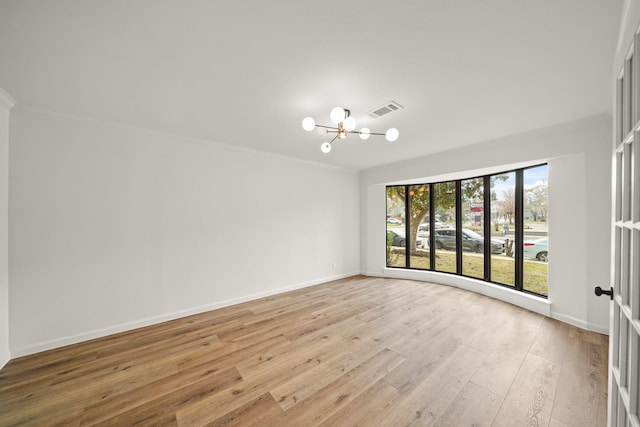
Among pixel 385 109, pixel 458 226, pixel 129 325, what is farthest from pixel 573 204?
pixel 129 325

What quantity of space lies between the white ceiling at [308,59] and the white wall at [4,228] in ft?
0.77

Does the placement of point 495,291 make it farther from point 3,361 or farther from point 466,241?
point 3,361

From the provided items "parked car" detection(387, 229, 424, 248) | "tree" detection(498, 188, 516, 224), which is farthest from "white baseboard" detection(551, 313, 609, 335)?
"parked car" detection(387, 229, 424, 248)

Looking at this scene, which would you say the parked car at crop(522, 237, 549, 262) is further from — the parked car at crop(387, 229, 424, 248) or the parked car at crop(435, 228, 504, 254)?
the parked car at crop(387, 229, 424, 248)

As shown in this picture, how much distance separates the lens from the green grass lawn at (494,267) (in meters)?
3.53

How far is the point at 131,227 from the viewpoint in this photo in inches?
116

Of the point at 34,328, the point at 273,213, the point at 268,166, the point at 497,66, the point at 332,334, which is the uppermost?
the point at 497,66

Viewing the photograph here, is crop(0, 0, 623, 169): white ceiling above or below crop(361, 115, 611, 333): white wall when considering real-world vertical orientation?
above

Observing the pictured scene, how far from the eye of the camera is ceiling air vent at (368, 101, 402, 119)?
2.35 metres

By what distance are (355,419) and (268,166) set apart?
3.65m

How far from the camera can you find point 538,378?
2008 mm

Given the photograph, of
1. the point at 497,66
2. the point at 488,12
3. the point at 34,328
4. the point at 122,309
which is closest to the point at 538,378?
the point at 497,66

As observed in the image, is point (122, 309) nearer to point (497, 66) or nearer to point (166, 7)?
point (166, 7)

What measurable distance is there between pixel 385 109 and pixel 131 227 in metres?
3.46
